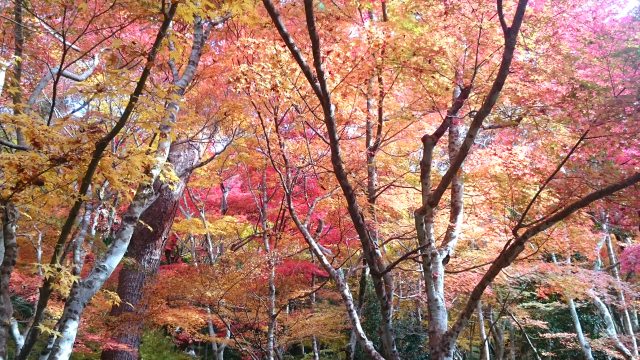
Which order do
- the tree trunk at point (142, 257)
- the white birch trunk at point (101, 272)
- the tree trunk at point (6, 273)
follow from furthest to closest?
the tree trunk at point (142, 257) → the white birch trunk at point (101, 272) → the tree trunk at point (6, 273)

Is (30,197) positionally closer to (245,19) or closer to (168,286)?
(245,19)

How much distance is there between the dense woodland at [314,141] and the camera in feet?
10.8

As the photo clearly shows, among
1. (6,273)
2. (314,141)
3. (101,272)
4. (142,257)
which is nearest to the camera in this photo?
(6,273)

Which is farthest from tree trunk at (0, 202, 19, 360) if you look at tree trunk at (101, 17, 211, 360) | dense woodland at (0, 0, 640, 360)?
tree trunk at (101, 17, 211, 360)

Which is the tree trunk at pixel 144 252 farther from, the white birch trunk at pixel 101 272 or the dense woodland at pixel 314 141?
the white birch trunk at pixel 101 272

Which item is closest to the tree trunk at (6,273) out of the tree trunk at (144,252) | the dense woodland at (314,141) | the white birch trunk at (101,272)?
the dense woodland at (314,141)

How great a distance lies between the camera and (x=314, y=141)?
8242mm

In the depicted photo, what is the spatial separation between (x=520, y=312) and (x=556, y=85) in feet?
29.3

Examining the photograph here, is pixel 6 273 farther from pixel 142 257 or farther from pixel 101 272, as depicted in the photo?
pixel 142 257

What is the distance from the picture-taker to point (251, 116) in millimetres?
7477

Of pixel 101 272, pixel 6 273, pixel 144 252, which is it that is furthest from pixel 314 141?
pixel 6 273

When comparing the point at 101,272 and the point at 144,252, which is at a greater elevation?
the point at 144,252

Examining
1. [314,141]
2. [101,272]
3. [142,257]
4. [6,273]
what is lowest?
[6,273]

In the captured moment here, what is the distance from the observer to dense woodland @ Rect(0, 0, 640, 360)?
10.8 ft
